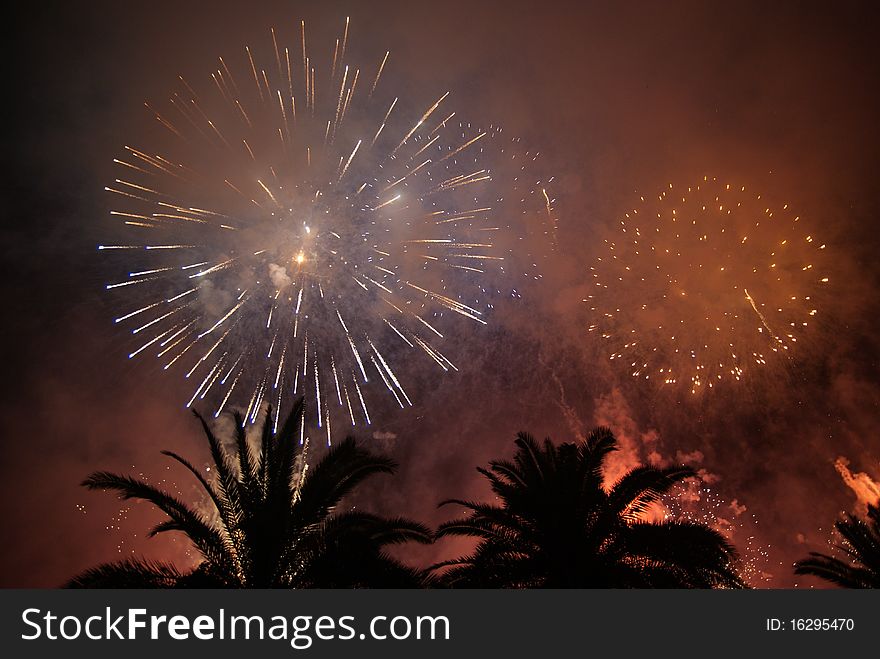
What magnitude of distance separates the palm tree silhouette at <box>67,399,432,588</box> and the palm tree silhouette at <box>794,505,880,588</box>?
34.7 feet

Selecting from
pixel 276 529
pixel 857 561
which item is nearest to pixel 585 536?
pixel 276 529

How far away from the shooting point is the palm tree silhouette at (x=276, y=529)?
9055mm

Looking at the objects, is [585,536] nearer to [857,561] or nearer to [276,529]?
[276,529]

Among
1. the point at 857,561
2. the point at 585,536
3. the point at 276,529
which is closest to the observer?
the point at 276,529

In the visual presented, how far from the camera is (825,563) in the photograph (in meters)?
13.5

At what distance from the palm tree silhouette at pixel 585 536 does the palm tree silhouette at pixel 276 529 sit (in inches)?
58.4

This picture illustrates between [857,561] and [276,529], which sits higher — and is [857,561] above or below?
below

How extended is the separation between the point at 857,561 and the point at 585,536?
8843mm

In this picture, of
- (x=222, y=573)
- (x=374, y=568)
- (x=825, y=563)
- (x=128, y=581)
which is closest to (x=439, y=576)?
(x=374, y=568)

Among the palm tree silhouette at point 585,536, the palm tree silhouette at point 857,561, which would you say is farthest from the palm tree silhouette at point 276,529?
the palm tree silhouette at point 857,561

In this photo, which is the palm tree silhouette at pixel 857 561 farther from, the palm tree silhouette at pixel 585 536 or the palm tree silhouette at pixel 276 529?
the palm tree silhouette at pixel 276 529

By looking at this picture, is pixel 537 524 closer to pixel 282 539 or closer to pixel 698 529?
pixel 698 529

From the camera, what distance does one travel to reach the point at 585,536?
34.7 ft

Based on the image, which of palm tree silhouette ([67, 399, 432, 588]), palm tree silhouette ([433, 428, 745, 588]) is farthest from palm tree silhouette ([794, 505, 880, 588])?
palm tree silhouette ([67, 399, 432, 588])
